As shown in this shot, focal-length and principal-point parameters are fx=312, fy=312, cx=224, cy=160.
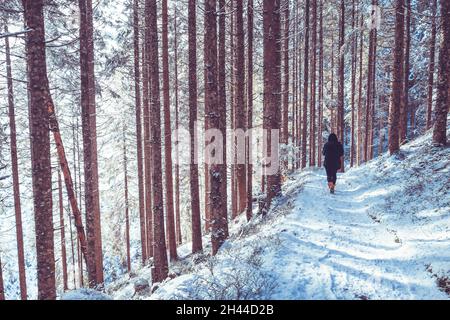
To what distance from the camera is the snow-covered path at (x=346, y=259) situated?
483 cm

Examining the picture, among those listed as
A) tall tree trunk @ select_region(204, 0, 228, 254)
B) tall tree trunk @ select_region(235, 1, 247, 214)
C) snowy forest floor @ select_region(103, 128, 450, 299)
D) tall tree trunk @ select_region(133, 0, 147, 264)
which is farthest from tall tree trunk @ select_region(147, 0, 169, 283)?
tall tree trunk @ select_region(133, 0, 147, 264)

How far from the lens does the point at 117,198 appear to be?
26516 millimetres

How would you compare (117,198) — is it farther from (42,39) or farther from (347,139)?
(347,139)

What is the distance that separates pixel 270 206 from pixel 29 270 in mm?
38189

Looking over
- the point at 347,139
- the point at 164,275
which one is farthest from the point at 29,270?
the point at 347,139

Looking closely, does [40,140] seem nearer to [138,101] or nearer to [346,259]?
[346,259]

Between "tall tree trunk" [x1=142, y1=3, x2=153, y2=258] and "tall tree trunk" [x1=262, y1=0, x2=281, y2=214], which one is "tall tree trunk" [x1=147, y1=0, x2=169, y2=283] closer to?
"tall tree trunk" [x1=262, y1=0, x2=281, y2=214]

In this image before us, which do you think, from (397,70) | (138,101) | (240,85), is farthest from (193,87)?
(397,70)

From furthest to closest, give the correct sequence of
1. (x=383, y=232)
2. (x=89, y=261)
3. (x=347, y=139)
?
1. (x=347, y=139)
2. (x=89, y=261)
3. (x=383, y=232)

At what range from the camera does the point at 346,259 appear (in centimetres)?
609

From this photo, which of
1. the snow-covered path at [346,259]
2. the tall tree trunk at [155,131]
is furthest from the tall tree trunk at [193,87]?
the snow-covered path at [346,259]

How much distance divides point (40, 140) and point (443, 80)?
1307 centimetres

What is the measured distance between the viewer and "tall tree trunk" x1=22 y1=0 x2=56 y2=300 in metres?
6.21

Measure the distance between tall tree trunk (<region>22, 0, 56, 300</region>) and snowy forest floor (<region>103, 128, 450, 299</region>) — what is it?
246cm
